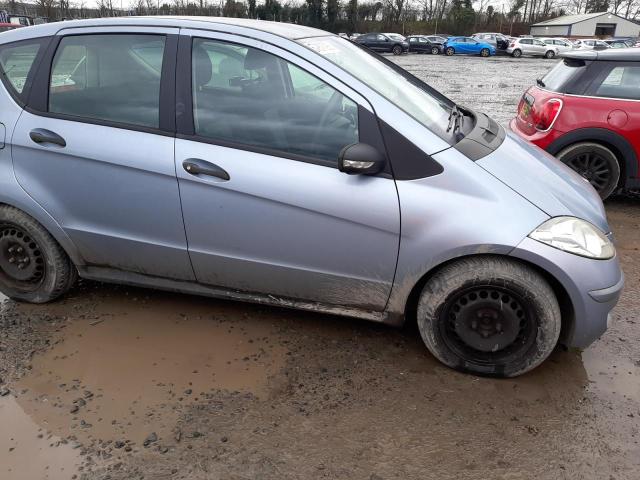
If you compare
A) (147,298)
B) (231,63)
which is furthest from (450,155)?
(147,298)

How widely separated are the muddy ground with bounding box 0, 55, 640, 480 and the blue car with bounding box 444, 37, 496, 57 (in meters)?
39.1

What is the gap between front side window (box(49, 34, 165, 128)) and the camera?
9.82 ft

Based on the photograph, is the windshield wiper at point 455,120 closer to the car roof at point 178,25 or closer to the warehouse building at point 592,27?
the car roof at point 178,25

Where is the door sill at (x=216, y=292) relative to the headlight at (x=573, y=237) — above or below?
below

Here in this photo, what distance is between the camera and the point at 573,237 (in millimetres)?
2562

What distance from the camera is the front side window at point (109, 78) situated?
299 cm

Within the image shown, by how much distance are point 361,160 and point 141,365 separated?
164 centimetres

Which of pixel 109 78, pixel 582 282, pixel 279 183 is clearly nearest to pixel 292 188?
pixel 279 183

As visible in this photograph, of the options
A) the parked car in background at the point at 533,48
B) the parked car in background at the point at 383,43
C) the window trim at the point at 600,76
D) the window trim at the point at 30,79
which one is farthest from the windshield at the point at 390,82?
the parked car in background at the point at 533,48

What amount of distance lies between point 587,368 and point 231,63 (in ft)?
8.42

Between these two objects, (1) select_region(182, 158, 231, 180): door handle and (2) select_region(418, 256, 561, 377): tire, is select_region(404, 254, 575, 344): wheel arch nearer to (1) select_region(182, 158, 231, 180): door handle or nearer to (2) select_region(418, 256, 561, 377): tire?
(2) select_region(418, 256, 561, 377): tire

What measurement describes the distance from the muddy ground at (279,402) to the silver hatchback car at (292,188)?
26 centimetres

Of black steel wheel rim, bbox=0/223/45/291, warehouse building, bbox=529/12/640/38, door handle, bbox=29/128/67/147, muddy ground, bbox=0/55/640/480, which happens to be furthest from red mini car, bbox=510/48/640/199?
warehouse building, bbox=529/12/640/38

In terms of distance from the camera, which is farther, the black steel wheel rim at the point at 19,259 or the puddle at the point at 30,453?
the black steel wheel rim at the point at 19,259
